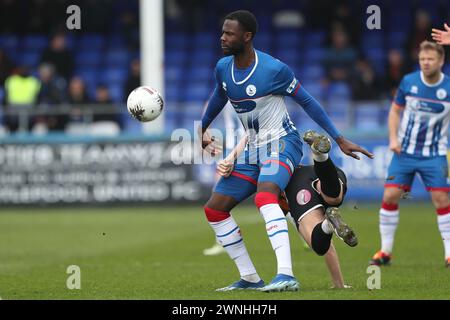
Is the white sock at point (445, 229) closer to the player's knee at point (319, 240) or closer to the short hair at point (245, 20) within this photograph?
the player's knee at point (319, 240)

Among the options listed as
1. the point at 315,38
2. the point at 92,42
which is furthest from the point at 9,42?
the point at 315,38

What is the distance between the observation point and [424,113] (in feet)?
37.5

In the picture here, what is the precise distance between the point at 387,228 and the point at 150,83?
10.4m

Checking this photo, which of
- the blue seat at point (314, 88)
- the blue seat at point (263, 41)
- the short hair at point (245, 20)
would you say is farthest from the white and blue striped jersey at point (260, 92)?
the blue seat at point (263, 41)

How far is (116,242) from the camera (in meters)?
14.6

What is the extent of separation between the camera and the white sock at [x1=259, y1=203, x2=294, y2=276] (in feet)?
26.8

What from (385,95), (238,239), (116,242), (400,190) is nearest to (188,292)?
(238,239)

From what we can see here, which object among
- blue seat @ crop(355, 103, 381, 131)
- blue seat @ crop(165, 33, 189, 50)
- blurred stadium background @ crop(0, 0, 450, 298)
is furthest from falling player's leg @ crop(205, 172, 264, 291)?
blue seat @ crop(165, 33, 189, 50)

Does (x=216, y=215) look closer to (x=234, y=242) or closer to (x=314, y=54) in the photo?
(x=234, y=242)

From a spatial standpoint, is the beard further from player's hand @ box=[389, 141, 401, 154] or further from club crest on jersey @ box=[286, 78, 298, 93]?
player's hand @ box=[389, 141, 401, 154]

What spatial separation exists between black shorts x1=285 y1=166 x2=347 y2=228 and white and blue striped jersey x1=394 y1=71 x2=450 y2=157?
307 cm

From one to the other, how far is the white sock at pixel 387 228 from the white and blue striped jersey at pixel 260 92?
3.23 meters
